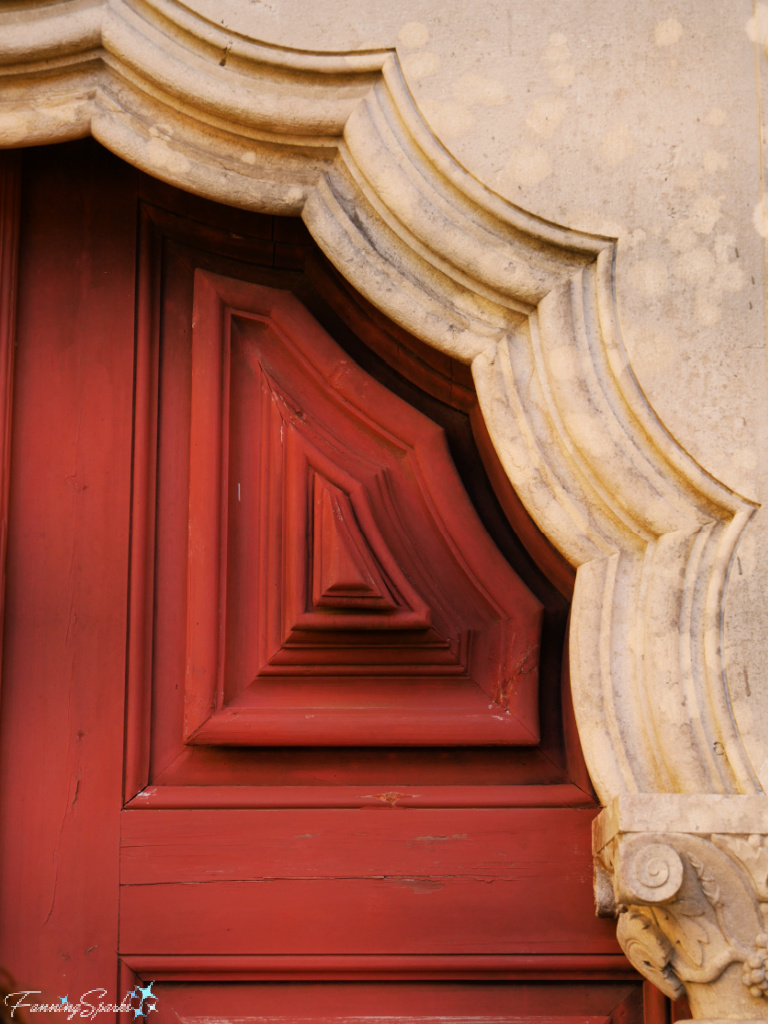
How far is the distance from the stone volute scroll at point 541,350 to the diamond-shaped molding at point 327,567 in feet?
0.24

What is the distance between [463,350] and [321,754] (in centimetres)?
69

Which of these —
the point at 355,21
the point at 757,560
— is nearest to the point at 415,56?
the point at 355,21

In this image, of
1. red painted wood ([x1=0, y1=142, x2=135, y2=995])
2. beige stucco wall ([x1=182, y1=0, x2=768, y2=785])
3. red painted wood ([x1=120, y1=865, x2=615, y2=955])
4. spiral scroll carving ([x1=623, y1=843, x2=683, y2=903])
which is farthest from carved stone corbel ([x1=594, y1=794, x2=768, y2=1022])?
red painted wood ([x1=0, y1=142, x2=135, y2=995])

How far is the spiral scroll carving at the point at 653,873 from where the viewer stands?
1311 mm

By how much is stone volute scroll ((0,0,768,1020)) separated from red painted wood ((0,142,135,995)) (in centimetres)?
23

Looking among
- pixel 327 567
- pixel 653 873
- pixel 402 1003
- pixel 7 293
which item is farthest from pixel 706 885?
pixel 7 293

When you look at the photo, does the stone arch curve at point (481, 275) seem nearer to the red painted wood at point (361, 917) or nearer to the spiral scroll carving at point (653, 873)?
the spiral scroll carving at point (653, 873)

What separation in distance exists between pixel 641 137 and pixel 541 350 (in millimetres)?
362

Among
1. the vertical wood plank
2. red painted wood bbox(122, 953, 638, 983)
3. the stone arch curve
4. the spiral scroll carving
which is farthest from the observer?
the vertical wood plank

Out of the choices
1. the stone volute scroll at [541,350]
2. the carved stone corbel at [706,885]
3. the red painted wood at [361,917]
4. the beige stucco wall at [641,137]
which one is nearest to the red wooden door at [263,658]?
the red painted wood at [361,917]

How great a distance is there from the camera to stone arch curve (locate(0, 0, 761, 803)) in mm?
1437

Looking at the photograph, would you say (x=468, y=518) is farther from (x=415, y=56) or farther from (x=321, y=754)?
(x=415, y=56)

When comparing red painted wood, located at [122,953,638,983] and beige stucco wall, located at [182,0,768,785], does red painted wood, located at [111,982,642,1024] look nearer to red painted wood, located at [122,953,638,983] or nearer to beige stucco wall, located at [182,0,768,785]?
red painted wood, located at [122,953,638,983]

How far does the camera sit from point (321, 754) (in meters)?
1.66
